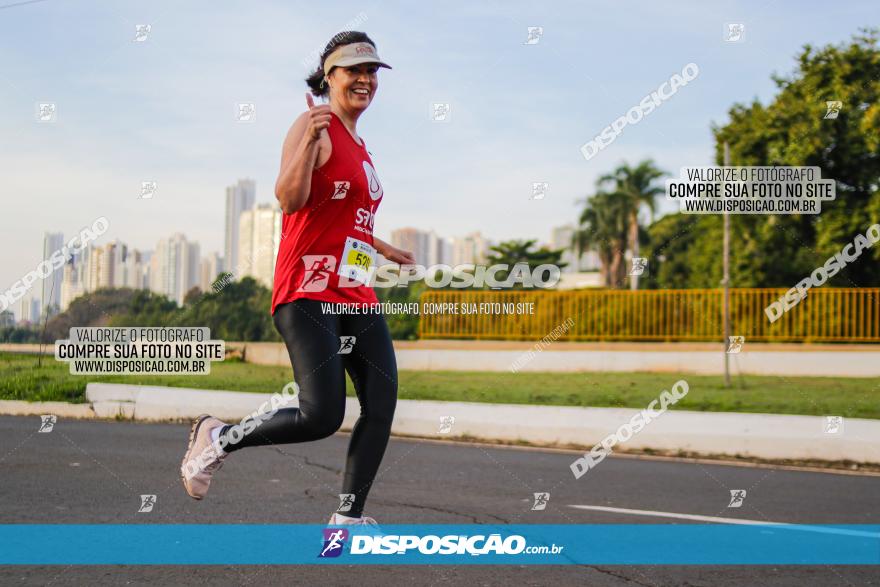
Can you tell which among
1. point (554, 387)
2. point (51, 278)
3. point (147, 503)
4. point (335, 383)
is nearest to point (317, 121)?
point (335, 383)

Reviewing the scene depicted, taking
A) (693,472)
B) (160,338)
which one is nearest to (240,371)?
(160,338)

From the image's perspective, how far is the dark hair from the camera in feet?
11.8

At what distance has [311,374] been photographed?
346 cm

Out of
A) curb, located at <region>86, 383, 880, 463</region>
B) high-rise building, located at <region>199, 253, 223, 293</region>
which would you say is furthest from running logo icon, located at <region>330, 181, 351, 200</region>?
high-rise building, located at <region>199, 253, 223, 293</region>

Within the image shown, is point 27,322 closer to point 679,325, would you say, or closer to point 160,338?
point 160,338

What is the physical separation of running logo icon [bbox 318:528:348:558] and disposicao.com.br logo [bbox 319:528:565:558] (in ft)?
0.87

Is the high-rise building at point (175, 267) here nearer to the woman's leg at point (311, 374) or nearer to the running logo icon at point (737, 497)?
the running logo icon at point (737, 497)

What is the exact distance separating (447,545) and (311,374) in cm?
142

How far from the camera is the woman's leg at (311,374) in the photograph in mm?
3469

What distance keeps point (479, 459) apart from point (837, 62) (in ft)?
63.2

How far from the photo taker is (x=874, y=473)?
302 inches

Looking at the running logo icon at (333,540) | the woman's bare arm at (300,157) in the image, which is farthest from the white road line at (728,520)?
the woman's bare arm at (300,157)

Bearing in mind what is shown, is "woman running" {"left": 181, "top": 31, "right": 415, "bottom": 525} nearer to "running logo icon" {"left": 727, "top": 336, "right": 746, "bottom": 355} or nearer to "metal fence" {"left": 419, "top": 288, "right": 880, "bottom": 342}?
"running logo icon" {"left": 727, "top": 336, "right": 746, "bottom": 355}

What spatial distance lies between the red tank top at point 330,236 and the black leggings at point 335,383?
8 centimetres
